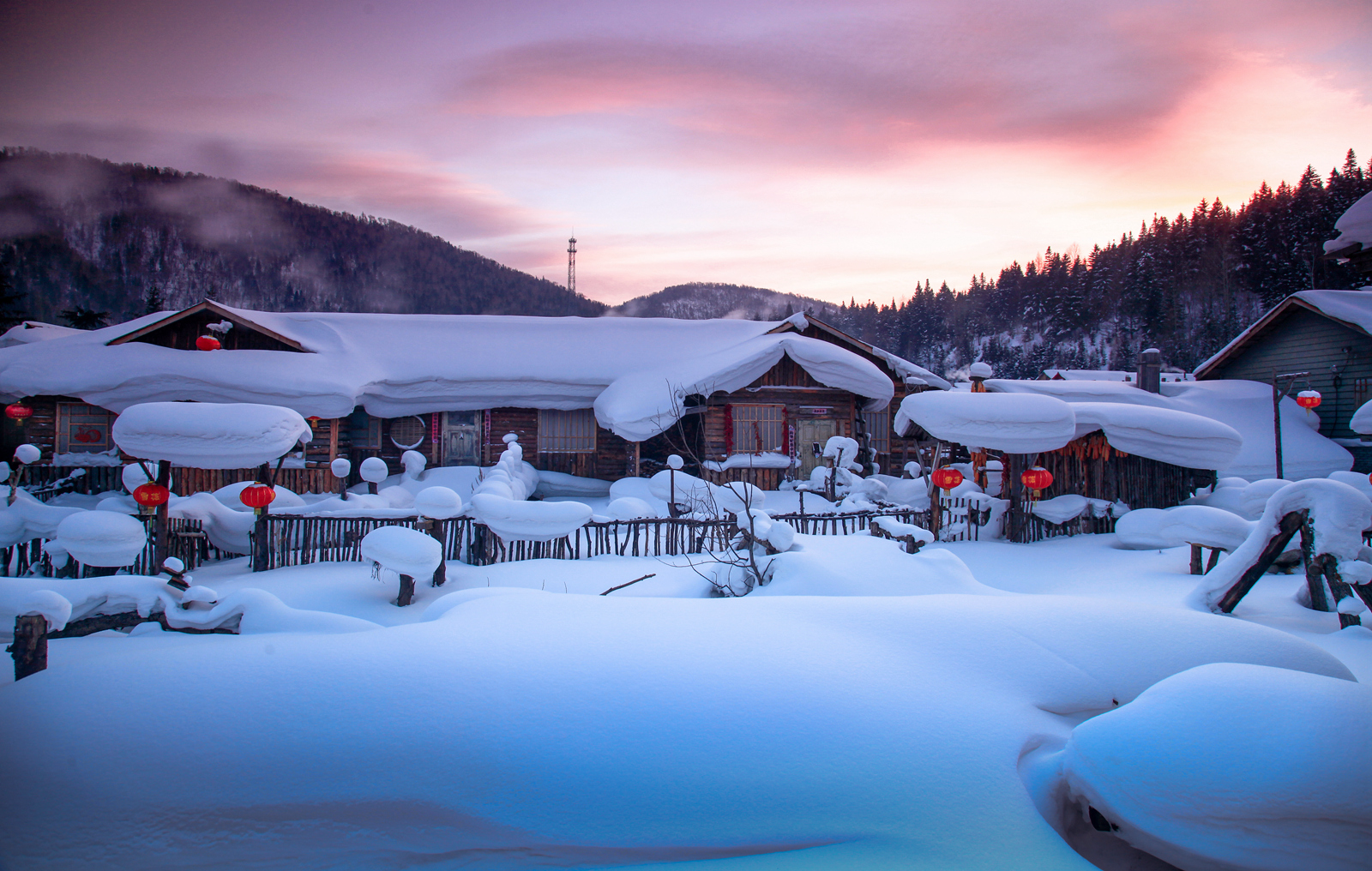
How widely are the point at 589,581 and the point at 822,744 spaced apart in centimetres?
537

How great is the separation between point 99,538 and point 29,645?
4.32m

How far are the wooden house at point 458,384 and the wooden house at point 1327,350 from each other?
12074mm

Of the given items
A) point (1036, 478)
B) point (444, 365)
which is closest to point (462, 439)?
point (444, 365)

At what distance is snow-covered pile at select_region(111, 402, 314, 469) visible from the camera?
7.39 m

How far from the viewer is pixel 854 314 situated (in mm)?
95000

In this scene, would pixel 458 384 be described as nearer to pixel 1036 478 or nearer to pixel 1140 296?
pixel 1036 478

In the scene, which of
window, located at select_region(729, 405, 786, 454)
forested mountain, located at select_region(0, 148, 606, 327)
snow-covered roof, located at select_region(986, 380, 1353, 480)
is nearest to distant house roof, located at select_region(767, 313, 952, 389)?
snow-covered roof, located at select_region(986, 380, 1353, 480)

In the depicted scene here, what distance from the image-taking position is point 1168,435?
1122cm

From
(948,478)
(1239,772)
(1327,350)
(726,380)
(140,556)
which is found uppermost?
(1327,350)

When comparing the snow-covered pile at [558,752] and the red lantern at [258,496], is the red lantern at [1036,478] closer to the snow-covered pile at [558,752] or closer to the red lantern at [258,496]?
the snow-covered pile at [558,752]

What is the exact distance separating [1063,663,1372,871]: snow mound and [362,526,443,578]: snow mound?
6.04 m

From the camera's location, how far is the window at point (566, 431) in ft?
58.5

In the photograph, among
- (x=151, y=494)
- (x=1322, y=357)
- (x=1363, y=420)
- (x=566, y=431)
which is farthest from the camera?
(x=1322, y=357)

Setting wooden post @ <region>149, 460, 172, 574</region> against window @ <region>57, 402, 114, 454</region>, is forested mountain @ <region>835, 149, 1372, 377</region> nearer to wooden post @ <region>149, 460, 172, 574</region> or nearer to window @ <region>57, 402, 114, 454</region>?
wooden post @ <region>149, 460, 172, 574</region>
